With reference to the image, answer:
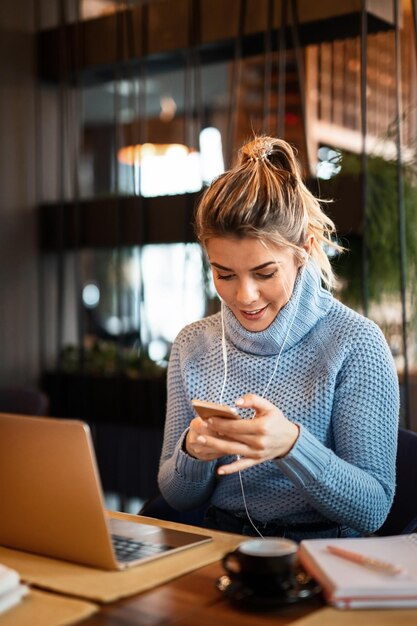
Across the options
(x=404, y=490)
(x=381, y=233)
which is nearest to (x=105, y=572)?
(x=404, y=490)

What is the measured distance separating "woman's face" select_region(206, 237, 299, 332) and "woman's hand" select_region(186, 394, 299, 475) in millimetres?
348

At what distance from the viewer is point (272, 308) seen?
176 centimetres

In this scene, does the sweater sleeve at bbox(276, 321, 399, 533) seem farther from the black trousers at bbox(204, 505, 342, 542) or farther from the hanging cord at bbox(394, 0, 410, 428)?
the hanging cord at bbox(394, 0, 410, 428)

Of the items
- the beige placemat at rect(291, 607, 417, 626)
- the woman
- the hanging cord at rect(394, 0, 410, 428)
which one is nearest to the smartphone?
the woman

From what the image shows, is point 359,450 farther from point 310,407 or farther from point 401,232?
point 401,232

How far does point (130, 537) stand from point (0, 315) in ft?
8.78

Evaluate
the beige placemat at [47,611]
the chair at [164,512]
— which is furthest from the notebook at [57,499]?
the chair at [164,512]

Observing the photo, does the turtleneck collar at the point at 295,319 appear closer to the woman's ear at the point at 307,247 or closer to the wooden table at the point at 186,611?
the woman's ear at the point at 307,247

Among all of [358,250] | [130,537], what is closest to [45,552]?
[130,537]

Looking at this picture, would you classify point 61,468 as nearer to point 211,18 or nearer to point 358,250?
point 358,250

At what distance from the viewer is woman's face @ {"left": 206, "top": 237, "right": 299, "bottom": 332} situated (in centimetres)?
167

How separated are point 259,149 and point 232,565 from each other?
93 centimetres

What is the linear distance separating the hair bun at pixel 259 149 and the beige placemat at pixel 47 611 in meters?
1.00

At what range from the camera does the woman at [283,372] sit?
164 cm
